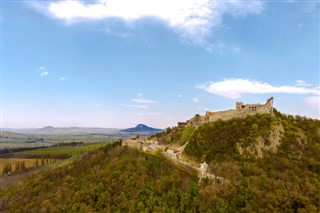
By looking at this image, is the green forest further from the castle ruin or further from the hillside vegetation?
the castle ruin

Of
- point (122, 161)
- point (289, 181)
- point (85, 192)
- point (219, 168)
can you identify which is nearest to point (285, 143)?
point (289, 181)

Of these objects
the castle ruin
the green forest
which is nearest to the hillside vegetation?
the green forest

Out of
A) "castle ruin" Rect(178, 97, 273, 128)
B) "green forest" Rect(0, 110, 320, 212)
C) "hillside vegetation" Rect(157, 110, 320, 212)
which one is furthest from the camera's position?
"castle ruin" Rect(178, 97, 273, 128)

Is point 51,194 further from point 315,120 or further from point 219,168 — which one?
point 315,120

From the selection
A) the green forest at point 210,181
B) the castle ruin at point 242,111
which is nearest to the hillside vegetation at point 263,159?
the green forest at point 210,181

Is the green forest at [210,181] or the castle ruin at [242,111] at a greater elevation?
the castle ruin at [242,111]

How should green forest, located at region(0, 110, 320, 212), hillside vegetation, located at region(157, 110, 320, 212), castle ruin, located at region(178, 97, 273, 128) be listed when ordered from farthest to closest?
castle ruin, located at region(178, 97, 273, 128) < green forest, located at region(0, 110, 320, 212) < hillside vegetation, located at region(157, 110, 320, 212)

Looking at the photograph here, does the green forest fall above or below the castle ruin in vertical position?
below

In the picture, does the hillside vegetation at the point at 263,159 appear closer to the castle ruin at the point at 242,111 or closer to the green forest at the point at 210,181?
the green forest at the point at 210,181

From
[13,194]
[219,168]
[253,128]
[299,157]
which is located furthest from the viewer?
[13,194]
